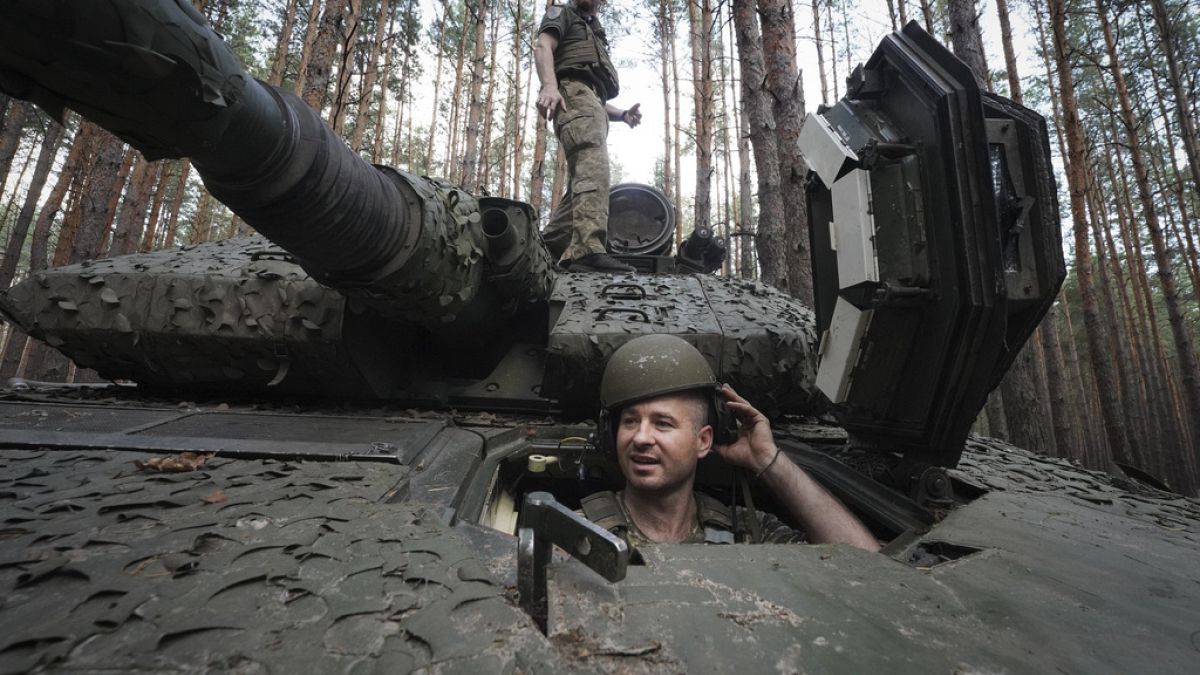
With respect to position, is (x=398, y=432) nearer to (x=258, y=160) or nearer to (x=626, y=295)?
(x=258, y=160)

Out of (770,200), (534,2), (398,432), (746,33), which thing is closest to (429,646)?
(398,432)

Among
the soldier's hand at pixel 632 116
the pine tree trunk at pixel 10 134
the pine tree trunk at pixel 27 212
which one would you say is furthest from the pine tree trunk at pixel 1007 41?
the pine tree trunk at pixel 10 134

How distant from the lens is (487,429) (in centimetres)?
238

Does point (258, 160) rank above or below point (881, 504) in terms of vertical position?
above

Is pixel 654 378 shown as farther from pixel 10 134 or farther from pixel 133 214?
pixel 10 134

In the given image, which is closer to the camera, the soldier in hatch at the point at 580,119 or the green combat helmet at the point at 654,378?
the green combat helmet at the point at 654,378

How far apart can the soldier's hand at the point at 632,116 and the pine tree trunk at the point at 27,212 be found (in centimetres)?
1027

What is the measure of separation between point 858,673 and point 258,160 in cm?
145

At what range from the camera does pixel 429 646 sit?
2.50 ft

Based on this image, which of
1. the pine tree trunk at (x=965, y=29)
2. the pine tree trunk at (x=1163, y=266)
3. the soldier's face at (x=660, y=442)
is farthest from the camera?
the pine tree trunk at (x=1163, y=266)

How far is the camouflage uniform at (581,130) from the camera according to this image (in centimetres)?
414

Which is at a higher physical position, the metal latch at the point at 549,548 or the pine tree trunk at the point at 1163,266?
the pine tree trunk at the point at 1163,266

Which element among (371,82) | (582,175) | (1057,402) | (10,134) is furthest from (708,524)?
(10,134)

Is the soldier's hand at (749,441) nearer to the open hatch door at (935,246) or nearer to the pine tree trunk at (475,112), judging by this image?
the open hatch door at (935,246)
